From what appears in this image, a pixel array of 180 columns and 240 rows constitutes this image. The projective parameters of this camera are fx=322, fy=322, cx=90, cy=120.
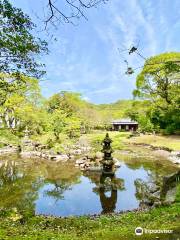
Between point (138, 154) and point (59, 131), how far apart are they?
10526mm

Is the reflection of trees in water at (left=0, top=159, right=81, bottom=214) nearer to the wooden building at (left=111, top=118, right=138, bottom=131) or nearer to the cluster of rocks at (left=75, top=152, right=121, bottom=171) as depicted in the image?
the cluster of rocks at (left=75, top=152, right=121, bottom=171)

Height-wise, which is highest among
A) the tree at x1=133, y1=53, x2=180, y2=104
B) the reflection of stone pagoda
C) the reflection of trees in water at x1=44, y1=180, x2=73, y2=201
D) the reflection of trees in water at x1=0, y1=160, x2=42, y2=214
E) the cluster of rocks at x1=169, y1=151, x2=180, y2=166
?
the tree at x1=133, y1=53, x2=180, y2=104

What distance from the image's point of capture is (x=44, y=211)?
660 inches

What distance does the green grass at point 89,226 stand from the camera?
8.27 meters

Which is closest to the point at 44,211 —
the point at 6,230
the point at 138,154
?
the point at 6,230

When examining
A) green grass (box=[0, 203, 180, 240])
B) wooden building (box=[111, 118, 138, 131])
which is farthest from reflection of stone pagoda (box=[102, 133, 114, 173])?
wooden building (box=[111, 118, 138, 131])

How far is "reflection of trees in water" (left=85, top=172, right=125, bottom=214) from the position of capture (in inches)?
685

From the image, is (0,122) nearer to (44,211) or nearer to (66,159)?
(66,159)

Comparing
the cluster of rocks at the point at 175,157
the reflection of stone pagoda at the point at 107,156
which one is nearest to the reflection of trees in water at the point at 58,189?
the reflection of stone pagoda at the point at 107,156

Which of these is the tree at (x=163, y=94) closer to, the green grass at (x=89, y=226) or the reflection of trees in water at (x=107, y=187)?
the reflection of trees in water at (x=107, y=187)

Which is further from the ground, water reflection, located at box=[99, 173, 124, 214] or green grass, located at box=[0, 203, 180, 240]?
green grass, located at box=[0, 203, 180, 240]

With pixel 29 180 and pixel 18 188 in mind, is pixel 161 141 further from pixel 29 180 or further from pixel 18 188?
pixel 18 188

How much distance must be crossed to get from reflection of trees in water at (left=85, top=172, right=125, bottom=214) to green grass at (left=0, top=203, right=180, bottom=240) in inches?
197

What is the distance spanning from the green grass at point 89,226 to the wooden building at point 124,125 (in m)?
61.5
